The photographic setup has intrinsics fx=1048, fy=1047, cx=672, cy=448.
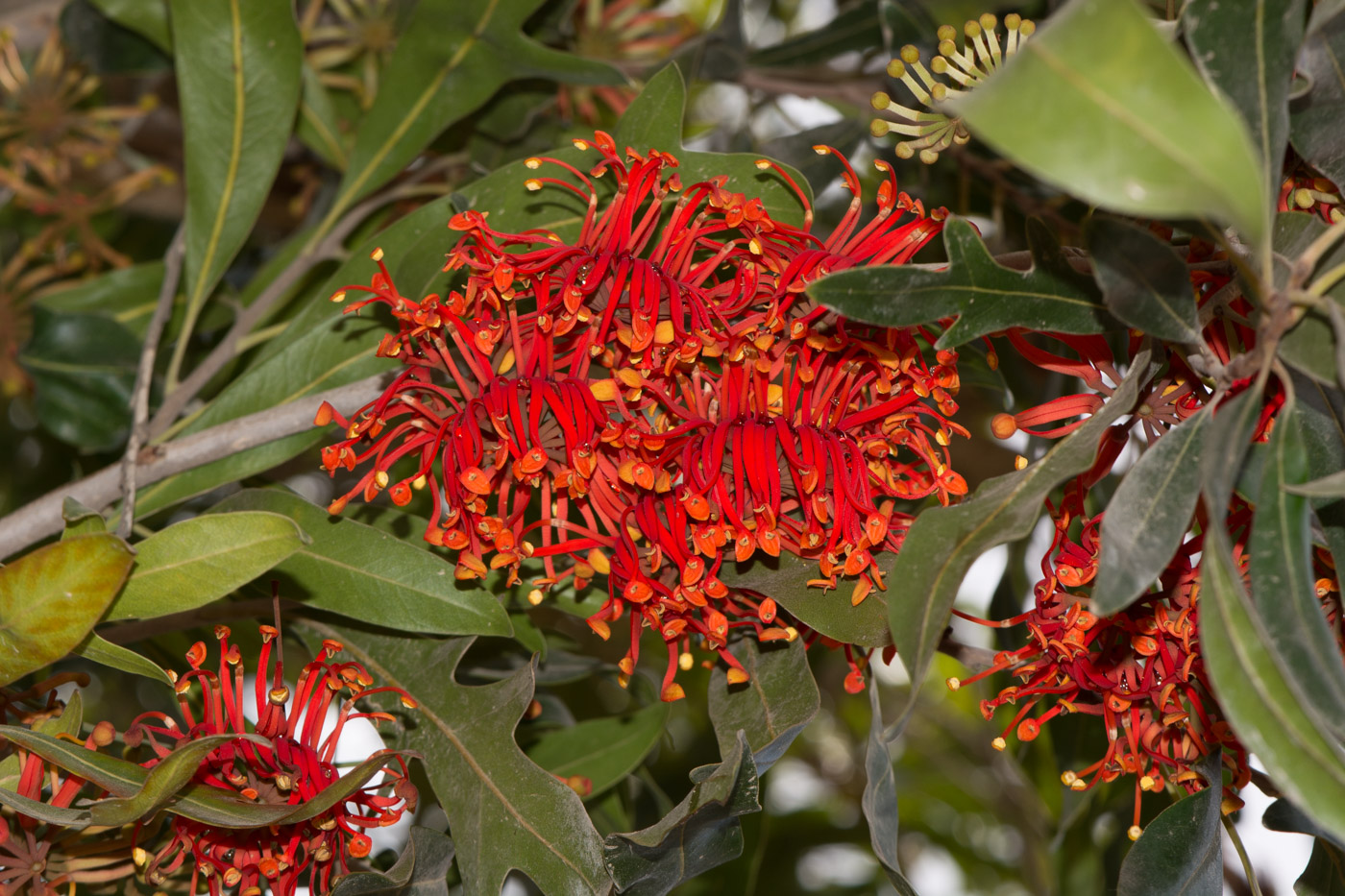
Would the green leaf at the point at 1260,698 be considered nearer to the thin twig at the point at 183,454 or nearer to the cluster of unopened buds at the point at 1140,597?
the cluster of unopened buds at the point at 1140,597

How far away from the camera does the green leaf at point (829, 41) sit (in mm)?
1626

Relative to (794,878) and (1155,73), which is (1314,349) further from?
(794,878)

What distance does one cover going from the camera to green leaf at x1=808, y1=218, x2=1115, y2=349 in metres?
0.73

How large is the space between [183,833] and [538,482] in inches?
18.6

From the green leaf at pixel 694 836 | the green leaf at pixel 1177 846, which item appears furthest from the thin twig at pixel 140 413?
the green leaf at pixel 1177 846

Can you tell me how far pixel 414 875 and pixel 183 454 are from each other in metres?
0.48

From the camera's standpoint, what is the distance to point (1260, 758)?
59 cm

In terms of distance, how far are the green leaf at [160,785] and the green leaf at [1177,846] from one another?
76 centimetres

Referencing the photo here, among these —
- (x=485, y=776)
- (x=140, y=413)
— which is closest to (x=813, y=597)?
(x=485, y=776)

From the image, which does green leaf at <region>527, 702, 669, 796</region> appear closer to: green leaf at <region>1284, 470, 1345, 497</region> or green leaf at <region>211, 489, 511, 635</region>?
green leaf at <region>211, 489, 511, 635</region>

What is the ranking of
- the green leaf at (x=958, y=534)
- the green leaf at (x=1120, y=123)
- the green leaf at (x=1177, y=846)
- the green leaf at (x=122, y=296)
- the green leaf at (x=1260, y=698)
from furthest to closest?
the green leaf at (x=122, y=296) → the green leaf at (x=1177, y=846) → the green leaf at (x=958, y=534) → the green leaf at (x=1260, y=698) → the green leaf at (x=1120, y=123)

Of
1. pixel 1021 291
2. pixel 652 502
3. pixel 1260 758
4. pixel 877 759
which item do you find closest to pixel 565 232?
pixel 652 502

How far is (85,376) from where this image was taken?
1522mm

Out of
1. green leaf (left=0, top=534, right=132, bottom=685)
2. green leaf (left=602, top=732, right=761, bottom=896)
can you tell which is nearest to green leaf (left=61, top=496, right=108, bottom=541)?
green leaf (left=0, top=534, right=132, bottom=685)
